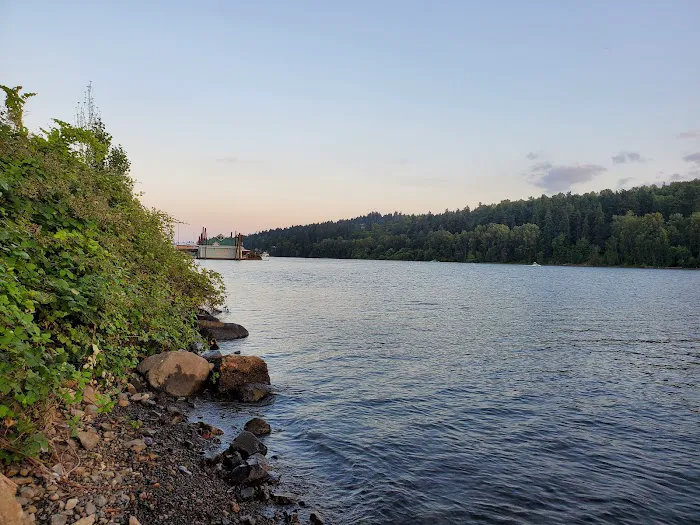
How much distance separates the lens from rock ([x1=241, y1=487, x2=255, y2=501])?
8.16 m

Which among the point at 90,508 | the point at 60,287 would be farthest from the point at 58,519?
the point at 60,287

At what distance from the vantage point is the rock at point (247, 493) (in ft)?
26.8

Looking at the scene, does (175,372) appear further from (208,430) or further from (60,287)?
(60,287)

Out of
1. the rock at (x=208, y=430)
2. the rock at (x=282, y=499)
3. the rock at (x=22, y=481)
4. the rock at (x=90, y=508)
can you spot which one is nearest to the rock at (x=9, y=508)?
the rock at (x=22, y=481)

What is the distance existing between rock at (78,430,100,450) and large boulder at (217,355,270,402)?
261 inches

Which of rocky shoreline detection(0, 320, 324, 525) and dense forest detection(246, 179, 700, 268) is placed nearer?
rocky shoreline detection(0, 320, 324, 525)

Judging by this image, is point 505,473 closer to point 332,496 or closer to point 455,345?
point 332,496

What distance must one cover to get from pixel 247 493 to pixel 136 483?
2096mm

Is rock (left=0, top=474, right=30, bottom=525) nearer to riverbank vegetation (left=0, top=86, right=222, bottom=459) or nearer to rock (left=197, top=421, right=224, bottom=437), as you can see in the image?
riverbank vegetation (left=0, top=86, right=222, bottom=459)

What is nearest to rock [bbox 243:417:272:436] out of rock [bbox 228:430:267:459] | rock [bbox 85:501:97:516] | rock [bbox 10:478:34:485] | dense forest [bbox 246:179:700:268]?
rock [bbox 228:430:267:459]

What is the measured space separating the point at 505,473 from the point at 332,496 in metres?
4.13

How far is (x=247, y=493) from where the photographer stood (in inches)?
325

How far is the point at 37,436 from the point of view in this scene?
5.84 m

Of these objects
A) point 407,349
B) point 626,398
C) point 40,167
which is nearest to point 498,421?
point 626,398
